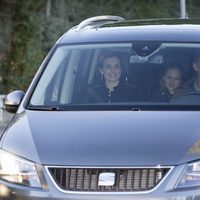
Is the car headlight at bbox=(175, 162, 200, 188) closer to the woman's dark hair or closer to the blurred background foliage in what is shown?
the woman's dark hair

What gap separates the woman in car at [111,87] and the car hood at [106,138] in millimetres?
431

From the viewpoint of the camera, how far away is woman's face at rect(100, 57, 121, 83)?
7000 mm

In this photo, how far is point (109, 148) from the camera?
5621 millimetres

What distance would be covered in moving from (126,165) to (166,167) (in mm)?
249

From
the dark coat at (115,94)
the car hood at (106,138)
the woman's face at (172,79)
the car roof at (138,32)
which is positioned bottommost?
the car hood at (106,138)

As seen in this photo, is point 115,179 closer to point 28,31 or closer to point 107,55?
point 107,55

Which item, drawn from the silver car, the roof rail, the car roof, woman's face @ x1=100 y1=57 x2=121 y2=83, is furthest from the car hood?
the roof rail

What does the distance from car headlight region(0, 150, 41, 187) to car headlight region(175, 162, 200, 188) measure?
0.92m

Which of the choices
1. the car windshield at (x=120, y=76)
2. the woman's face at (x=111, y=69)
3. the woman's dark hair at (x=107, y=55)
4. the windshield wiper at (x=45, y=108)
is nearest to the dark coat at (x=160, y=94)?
the car windshield at (x=120, y=76)

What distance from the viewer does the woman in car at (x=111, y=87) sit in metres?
6.71

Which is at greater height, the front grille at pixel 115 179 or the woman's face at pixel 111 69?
the woman's face at pixel 111 69

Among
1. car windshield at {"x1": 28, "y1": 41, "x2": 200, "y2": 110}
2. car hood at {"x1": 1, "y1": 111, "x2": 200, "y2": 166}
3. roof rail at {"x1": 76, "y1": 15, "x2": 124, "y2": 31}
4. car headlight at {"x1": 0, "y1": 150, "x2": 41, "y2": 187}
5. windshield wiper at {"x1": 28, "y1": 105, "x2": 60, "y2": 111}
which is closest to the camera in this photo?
car hood at {"x1": 1, "y1": 111, "x2": 200, "y2": 166}

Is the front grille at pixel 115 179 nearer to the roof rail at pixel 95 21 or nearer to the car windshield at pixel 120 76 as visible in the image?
the car windshield at pixel 120 76

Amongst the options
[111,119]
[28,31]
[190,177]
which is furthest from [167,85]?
[28,31]
